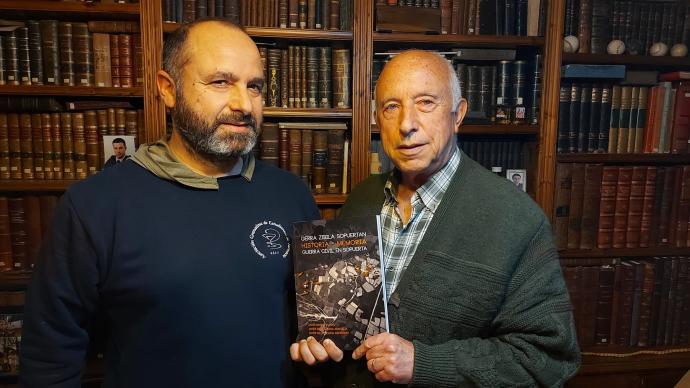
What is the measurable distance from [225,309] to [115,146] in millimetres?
1168

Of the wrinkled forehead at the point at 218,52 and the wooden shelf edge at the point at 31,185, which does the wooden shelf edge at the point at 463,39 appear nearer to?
the wrinkled forehead at the point at 218,52

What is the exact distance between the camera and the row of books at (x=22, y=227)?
1853 millimetres

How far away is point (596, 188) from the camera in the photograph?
211cm

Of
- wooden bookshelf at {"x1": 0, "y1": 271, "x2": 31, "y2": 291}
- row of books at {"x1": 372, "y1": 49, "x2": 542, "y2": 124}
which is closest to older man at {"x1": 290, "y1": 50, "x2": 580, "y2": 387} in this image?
row of books at {"x1": 372, "y1": 49, "x2": 542, "y2": 124}

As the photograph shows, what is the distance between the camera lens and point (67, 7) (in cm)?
173

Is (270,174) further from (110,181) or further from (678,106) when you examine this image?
(678,106)

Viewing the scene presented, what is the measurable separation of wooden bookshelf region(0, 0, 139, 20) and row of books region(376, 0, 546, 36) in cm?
134

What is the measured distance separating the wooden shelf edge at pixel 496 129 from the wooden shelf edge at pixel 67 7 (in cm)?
116

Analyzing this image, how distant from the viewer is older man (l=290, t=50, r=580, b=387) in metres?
0.97

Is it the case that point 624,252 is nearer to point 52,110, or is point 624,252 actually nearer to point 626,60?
point 626,60

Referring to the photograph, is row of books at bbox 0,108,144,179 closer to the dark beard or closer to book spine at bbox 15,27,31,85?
book spine at bbox 15,27,31,85

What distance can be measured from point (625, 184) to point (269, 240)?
6.20 feet

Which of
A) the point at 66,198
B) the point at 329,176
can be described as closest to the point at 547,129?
the point at 329,176

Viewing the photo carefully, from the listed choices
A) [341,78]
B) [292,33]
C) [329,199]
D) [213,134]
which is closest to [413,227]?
[213,134]
